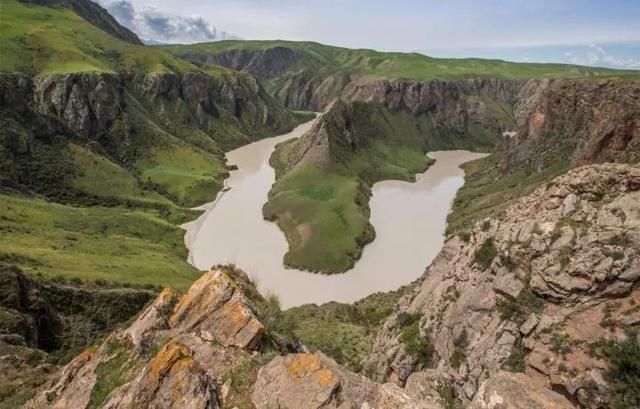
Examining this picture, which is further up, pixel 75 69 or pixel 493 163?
pixel 75 69

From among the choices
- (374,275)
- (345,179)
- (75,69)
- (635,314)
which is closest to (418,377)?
(635,314)

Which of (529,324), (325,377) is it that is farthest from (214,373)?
(529,324)

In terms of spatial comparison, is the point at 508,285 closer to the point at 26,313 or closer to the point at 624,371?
the point at 624,371

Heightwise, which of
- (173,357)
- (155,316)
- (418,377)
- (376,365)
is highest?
(173,357)

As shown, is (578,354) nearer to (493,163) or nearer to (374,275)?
(374,275)

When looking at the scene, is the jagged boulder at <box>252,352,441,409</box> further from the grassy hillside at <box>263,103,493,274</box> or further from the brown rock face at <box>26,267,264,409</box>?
the grassy hillside at <box>263,103,493,274</box>

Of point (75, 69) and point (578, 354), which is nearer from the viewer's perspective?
point (578, 354)

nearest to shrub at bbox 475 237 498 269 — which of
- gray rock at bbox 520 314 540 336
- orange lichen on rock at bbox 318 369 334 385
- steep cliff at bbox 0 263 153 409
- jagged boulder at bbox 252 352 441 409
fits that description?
gray rock at bbox 520 314 540 336
